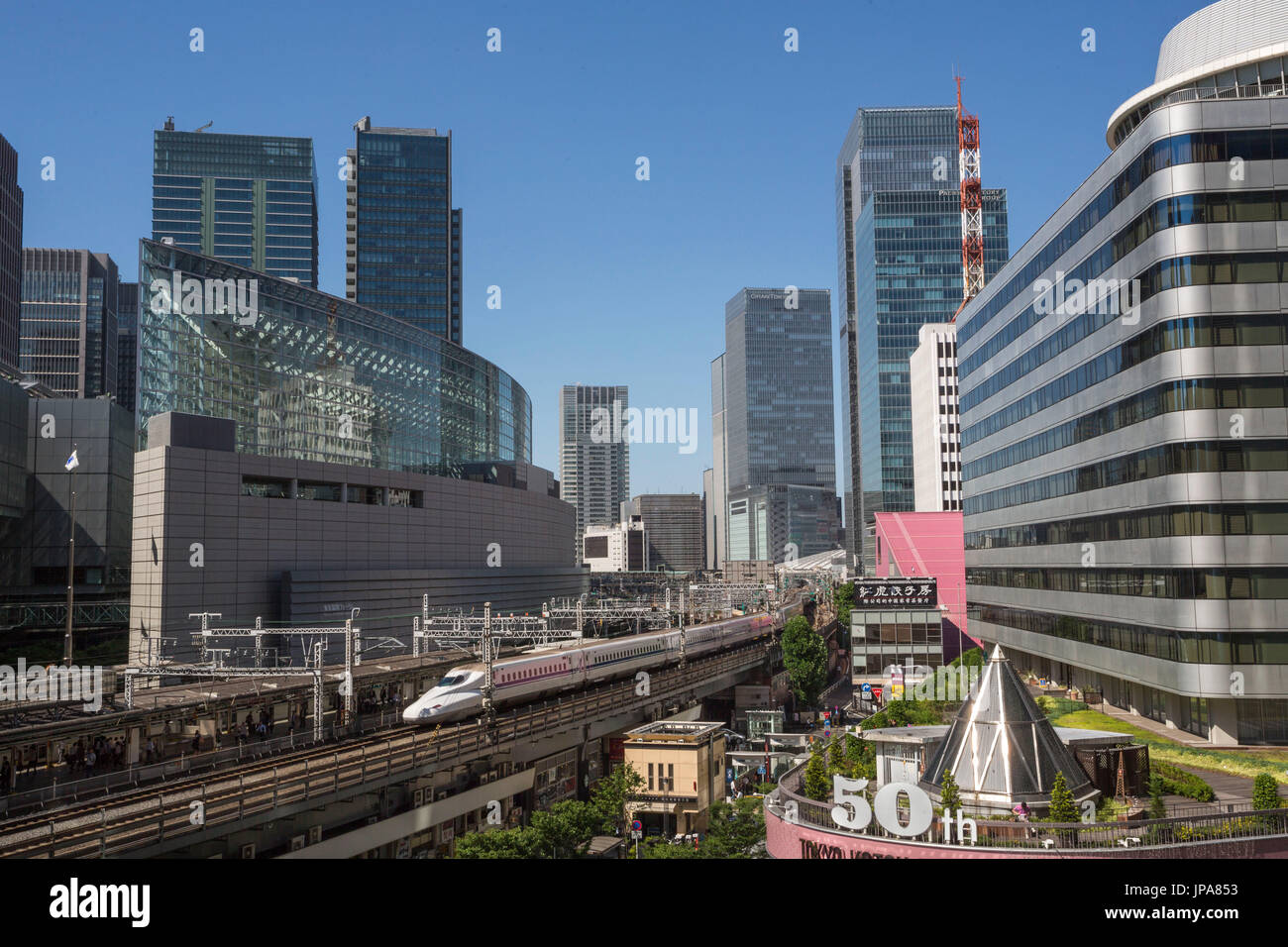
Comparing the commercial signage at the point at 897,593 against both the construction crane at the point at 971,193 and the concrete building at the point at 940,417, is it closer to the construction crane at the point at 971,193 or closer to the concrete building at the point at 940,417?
the concrete building at the point at 940,417

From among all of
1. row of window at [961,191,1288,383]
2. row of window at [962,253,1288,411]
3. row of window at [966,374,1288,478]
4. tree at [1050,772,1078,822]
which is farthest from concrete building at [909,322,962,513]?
tree at [1050,772,1078,822]

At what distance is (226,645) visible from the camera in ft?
212

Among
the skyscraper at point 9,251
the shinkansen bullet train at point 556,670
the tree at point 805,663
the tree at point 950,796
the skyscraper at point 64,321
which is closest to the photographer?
the tree at point 950,796

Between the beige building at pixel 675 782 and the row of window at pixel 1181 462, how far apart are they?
22538 mm

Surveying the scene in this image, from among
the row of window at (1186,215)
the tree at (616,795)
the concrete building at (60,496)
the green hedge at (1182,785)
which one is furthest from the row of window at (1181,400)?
the concrete building at (60,496)

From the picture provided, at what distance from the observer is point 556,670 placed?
173 ft

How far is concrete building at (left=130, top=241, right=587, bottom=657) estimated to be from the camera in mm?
63156

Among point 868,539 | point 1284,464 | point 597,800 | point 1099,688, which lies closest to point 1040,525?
point 1099,688

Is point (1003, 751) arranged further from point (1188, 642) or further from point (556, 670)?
point (556, 670)

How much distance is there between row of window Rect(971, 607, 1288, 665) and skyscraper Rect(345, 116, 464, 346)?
15639 cm

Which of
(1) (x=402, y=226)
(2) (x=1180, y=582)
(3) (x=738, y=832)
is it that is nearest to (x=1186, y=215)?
(2) (x=1180, y=582)

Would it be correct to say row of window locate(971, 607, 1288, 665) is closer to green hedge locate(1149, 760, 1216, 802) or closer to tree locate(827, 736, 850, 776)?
green hedge locate(1149, 760, 1216, 802)

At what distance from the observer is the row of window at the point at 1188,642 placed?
36.1 metres

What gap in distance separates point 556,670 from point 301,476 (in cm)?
3121
